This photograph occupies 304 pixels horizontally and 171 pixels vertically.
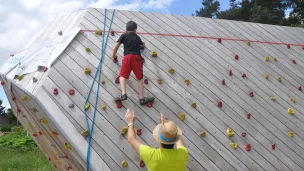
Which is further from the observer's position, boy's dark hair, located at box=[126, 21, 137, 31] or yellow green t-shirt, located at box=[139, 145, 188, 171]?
boy's dark hair, located at box=[126, 21, 137, 31]

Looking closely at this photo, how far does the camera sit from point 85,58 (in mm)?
4324

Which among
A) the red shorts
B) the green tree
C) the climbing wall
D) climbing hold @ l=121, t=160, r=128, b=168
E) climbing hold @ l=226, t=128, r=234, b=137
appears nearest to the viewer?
climbing hold @ l=121, t=160, r=128, b=168

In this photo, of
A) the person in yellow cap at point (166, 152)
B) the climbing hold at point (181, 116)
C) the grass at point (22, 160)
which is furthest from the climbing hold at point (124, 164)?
the grass at point (22, 160)

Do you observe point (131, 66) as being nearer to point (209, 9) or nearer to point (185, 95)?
point (185, 95)

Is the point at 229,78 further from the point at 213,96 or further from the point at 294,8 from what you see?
the point at 294,8

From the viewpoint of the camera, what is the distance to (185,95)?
14.7 ft

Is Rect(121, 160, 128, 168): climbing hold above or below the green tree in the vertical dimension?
below

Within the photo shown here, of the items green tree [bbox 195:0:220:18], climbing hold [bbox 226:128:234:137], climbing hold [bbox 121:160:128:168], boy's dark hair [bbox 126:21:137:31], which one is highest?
green tree [bbox 195:0:220:18]

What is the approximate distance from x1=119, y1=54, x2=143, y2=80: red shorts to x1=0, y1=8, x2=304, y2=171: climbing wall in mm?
221

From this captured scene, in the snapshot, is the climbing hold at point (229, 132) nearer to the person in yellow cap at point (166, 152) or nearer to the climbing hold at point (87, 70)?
the person in yellow cap at point (166, 152)

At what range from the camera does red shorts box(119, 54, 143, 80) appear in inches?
160

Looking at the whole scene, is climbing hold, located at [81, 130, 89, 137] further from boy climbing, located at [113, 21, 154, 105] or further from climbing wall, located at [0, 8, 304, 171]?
boy climbing, located at [113, 21, 154, 105]

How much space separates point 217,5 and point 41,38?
90.7ft

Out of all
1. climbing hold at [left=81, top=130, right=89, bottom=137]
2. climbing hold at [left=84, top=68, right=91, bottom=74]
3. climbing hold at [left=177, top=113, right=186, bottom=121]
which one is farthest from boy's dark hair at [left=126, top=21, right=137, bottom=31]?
climbing hold at [left=81, top=130, right=89, bottom=137]
